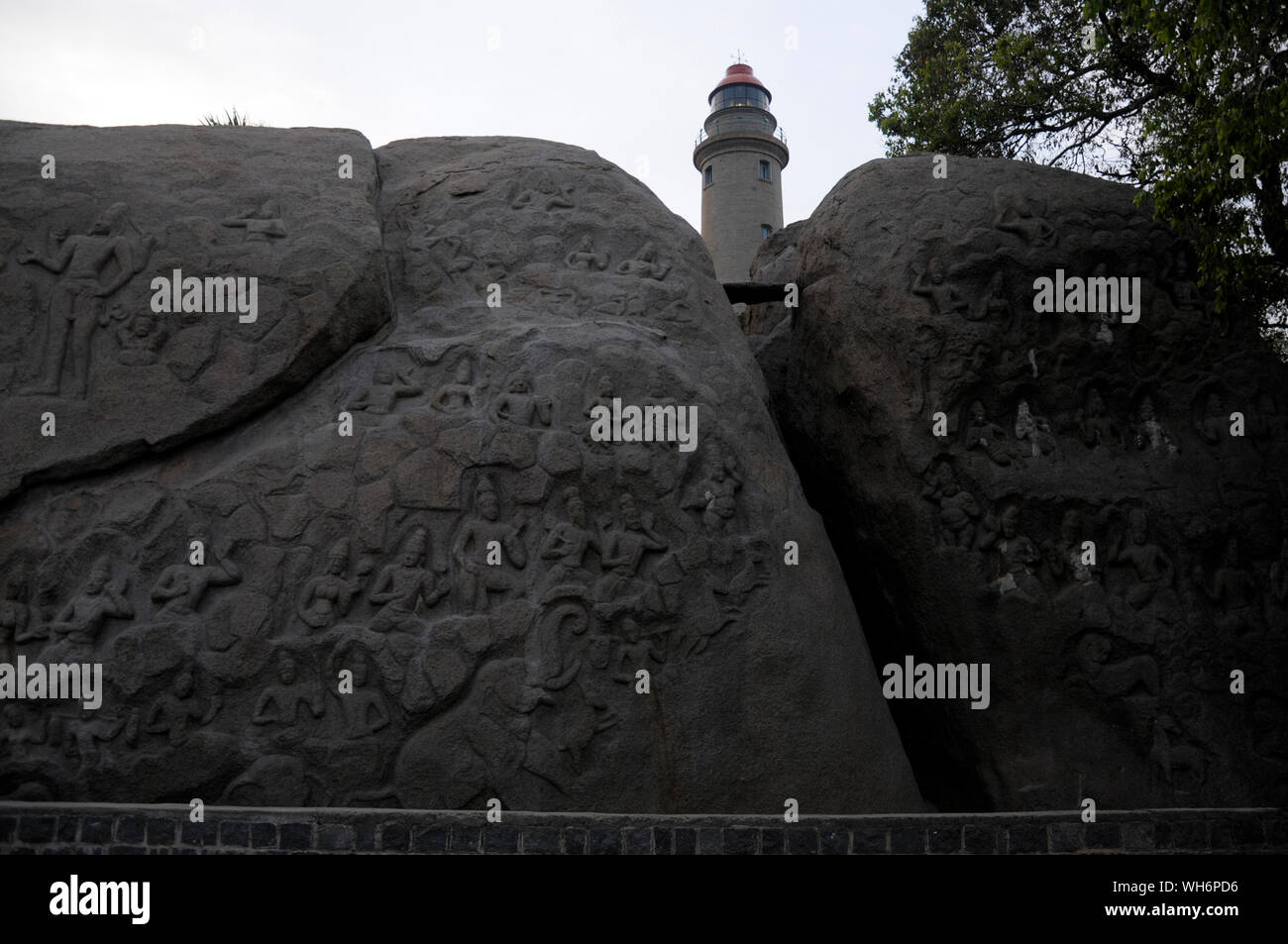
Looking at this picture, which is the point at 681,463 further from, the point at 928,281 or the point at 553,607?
the point at 928,281

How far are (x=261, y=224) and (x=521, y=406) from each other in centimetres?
253

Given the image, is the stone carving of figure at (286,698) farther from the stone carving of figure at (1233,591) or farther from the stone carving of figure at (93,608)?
the stone carving of figure at (1233,591)

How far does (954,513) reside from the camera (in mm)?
7453

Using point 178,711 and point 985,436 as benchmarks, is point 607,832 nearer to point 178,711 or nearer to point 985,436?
point 178,711

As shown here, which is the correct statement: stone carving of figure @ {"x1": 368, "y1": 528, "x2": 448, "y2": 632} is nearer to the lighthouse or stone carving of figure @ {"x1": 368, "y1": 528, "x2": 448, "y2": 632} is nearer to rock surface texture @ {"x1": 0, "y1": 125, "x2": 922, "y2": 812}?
rock surface texture @ {"x1": 0, "y1": 125, "x2": 922, "y2": 812}

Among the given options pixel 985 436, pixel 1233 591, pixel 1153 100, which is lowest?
pixel 1233 591

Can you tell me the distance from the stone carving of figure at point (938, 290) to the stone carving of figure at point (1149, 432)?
1.62 metres

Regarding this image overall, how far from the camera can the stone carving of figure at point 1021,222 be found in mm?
8117

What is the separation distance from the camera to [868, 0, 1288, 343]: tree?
6.80m

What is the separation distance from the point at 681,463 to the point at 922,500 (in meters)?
1.99

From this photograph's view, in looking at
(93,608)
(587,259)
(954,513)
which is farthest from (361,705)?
(954,513)

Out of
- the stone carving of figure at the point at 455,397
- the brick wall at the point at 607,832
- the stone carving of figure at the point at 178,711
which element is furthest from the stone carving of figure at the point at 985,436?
the stone carving of figure at the point at 178,711

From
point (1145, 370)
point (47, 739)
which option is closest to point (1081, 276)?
point (1145, 370)

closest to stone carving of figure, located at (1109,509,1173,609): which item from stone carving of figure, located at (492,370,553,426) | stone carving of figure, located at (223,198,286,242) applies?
stone carving of figure, located at (492,370,553,426)
